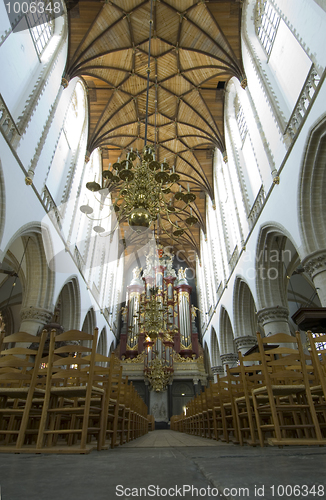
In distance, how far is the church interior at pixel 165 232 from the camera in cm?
302

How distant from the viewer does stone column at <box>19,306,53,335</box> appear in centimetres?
950

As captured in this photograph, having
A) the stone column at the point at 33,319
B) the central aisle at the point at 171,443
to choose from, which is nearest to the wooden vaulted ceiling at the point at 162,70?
the stone column at the point at 33,319

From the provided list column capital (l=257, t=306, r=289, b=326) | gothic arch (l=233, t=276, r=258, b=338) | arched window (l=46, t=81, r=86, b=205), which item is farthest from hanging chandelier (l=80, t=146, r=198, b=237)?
gothic arch (l=233, t=276, r=258, b=338)

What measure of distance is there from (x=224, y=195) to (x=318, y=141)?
9.02 m

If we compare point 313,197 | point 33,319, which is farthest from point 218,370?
point 313,197

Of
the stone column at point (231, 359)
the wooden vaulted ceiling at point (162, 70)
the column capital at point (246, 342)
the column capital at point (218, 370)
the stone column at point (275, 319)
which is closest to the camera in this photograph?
the stone column at point (275, 319)

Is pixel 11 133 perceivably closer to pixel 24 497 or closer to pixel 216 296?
pixel 24 497

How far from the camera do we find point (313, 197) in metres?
7.37

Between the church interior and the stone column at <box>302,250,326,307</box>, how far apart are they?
0.19 ft

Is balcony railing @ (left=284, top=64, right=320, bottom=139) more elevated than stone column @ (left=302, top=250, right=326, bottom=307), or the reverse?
balcony railing @ (left=284, top=64, right=320, bottom=139)

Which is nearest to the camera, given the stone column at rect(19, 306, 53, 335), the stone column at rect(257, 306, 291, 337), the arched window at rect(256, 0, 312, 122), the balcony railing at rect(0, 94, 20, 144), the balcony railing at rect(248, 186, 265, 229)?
the balcony railing at rect(0, 94, 20, 144)

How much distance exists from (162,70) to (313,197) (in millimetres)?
10749

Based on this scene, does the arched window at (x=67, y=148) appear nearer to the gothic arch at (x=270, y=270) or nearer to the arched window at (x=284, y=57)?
the gothic arch at (x=270, y=270)

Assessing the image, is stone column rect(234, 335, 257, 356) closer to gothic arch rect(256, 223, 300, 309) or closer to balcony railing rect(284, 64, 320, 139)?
gothic arch rect(256, 223, 300, 309)
